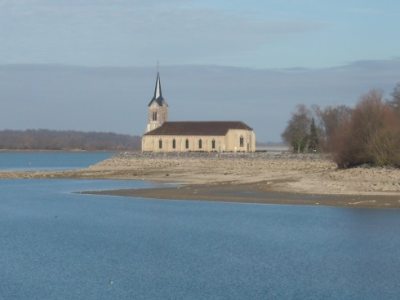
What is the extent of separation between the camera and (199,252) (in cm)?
2477

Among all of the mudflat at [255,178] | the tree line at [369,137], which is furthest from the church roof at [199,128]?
the tree line at [369,137]

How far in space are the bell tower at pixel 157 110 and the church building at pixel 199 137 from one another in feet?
17.5

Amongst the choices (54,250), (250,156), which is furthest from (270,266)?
(250,156)

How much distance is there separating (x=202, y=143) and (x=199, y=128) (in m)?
2.25

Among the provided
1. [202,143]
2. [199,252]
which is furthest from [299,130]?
[199,252]

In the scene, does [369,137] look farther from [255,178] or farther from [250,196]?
[250,196]

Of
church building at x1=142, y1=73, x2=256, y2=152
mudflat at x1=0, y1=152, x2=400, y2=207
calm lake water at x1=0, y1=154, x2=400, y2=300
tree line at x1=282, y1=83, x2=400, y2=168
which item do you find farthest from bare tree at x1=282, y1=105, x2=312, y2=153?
calm lake water at x1=0, y1=154, x2=400, y2=300

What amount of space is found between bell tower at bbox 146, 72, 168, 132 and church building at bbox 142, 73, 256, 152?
5346 millimetres

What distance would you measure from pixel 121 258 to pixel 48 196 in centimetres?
2467

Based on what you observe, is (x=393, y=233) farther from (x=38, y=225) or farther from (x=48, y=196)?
(x=48, y=196)

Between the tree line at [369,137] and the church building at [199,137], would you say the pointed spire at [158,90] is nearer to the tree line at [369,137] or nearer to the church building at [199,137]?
the church building at [199,137]

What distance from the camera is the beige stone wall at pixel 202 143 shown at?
9119 centimetres

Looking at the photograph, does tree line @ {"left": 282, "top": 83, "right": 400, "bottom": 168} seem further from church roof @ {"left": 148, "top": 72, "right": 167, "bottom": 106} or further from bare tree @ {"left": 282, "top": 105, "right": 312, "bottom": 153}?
church roof @ {"left": 148, "top": 72, "right": 167, "bottom": 106}

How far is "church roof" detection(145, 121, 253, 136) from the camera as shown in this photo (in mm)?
92188
